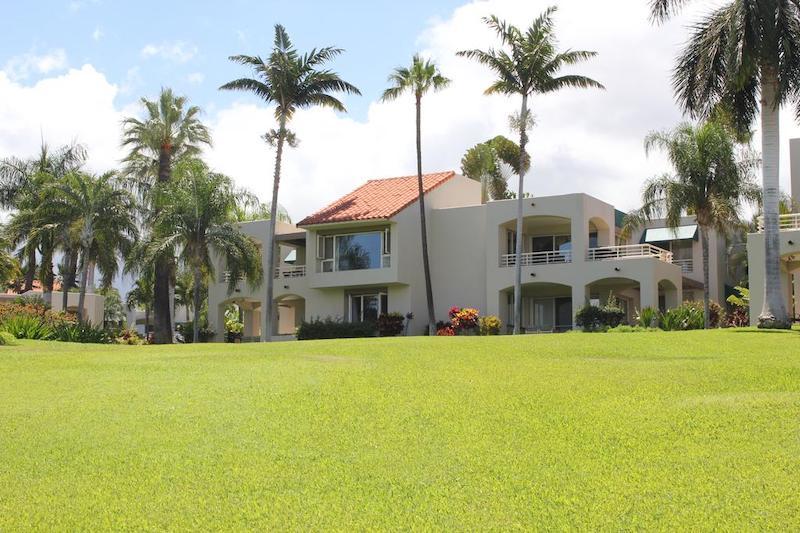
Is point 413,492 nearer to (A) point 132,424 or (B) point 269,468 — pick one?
(B) point 269,468

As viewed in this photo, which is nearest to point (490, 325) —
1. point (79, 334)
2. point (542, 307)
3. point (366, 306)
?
point (542, 307)

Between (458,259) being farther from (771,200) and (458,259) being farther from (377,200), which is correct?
(771,200)

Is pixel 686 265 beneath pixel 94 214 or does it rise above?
beneath

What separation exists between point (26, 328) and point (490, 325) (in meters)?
16.9

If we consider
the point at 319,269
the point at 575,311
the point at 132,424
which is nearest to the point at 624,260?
the point at 575,311

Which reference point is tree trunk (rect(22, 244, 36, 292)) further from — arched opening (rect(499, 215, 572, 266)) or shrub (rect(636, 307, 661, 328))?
shrub (rect(636, 307, 661, 328))

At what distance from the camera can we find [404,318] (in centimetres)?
4012

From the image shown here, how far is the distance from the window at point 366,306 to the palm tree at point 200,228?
6011 mm

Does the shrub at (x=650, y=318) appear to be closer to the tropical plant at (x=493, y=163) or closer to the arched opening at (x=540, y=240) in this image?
the arched opening at (x=540, y=240)

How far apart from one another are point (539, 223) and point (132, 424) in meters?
28.8

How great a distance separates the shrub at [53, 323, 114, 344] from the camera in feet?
106

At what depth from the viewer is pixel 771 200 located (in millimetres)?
27984

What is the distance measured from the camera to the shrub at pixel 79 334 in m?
32.4

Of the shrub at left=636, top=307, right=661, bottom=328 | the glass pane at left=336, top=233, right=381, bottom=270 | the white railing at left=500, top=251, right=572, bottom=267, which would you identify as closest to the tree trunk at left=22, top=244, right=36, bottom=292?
the glass pane at left=336, top=233, right=381, bottom=270
